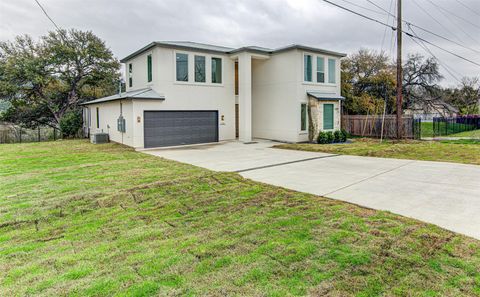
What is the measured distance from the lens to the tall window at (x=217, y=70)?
17.1 metres

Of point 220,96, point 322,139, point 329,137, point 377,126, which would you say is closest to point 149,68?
point 220,96

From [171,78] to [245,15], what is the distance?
189 inches

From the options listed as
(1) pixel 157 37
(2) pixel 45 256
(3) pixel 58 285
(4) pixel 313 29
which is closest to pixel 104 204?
(2) pixel 45 256

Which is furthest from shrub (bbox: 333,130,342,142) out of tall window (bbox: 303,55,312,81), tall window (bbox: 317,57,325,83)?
tall window (bbox: 303,55,312,81)

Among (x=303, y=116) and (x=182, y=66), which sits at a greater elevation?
(x=182, y=66)

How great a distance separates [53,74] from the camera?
23.8 meters

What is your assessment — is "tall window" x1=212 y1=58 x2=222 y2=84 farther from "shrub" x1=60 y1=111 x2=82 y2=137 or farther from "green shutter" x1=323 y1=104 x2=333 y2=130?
"shrub" x1=60 y1=111 x2=82 y2=137

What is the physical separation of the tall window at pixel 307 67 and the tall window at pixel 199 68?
5572 millimetres

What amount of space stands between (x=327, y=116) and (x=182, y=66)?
8570 millimetres

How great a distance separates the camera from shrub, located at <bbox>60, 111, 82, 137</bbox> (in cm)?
2216

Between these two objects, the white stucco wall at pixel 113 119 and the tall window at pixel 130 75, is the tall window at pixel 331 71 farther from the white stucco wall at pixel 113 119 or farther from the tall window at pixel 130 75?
the tall window at pixel 130 75

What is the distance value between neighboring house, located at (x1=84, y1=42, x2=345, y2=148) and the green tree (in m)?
7.20

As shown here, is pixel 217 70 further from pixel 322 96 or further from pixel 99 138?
pixel 99 138

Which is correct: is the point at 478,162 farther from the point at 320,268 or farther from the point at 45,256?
the point at 45,256
